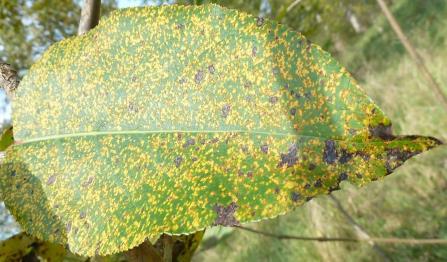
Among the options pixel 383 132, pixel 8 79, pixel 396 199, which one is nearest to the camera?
pixel 383 132

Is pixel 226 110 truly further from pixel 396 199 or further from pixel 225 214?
pixel 396 199

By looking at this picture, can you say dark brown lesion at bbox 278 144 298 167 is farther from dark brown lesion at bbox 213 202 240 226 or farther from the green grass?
the green grass

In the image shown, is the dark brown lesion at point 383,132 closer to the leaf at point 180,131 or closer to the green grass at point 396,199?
the leaf at point 180,131

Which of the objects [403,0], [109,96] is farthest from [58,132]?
[403,0]

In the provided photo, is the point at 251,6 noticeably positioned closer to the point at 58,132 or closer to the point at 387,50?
the point at 387,50

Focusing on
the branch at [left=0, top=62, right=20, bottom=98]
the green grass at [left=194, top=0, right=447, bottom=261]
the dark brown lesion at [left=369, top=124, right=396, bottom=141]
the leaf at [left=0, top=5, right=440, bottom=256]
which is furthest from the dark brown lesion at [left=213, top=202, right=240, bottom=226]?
the green grass at [left=194, top=0, right=447, bottom=261]

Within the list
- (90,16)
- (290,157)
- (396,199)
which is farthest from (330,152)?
(396,199)
